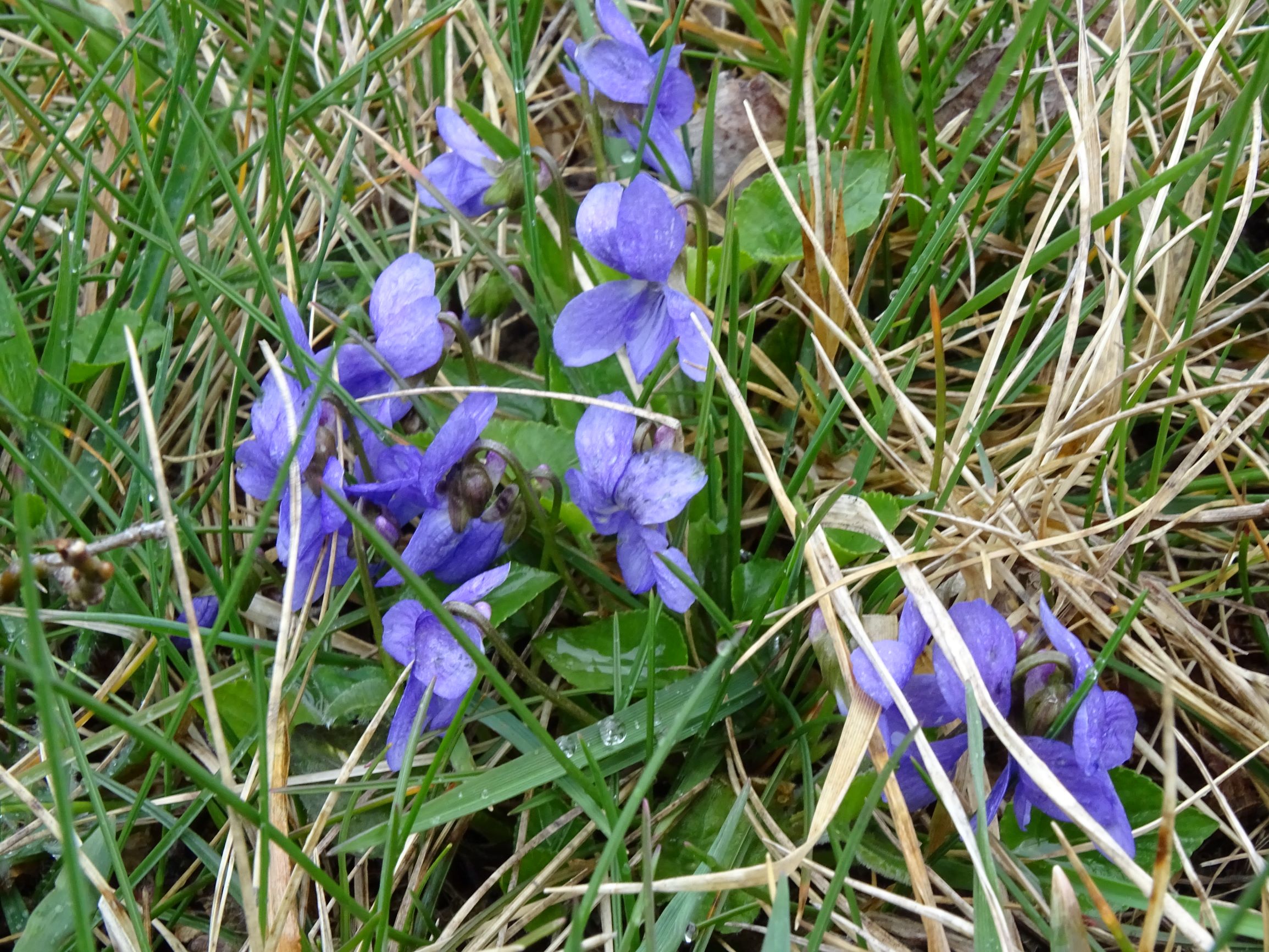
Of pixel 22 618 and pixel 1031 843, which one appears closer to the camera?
pixel 1031 843

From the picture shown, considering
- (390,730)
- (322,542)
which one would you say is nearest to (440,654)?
(390,730)

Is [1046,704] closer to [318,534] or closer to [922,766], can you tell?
[922,766]

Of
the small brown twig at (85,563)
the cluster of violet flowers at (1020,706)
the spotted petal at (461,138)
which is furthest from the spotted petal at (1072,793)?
the spotted petal at (461,138)

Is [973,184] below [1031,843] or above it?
above

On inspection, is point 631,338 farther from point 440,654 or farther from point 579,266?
point 440,654

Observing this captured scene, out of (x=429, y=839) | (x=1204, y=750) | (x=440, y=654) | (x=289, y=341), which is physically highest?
(x=289, y=341)

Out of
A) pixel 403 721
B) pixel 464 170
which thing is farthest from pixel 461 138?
pixel 403 721

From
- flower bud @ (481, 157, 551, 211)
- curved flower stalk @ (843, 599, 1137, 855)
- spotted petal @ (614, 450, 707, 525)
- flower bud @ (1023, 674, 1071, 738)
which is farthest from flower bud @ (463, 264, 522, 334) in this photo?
flower bud @ (1023, 674, 1071, 738)
